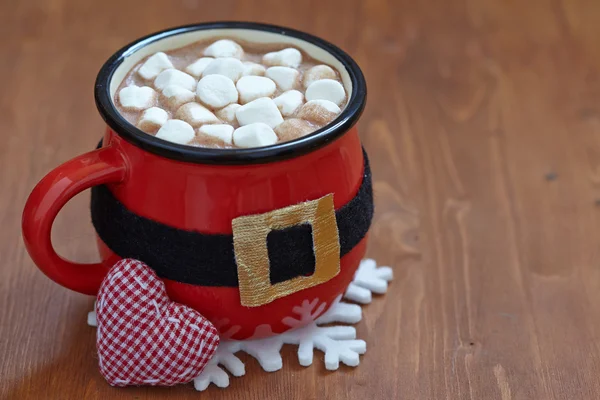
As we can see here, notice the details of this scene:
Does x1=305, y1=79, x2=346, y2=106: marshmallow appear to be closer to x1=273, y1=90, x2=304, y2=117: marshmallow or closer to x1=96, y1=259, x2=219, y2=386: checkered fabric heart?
x1=273, y1=90, x2=304, y2=117: marshmallow

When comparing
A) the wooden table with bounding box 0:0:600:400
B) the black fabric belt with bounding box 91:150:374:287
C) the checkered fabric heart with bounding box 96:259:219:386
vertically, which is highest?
the black fabric belt with bounding box 91:150:374:287

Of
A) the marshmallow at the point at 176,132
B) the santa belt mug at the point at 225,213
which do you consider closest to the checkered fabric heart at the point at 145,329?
the santa belt mug at the point at 225,213

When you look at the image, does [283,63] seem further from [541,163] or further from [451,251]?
[541,163]

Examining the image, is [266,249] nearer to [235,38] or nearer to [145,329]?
[145,329]

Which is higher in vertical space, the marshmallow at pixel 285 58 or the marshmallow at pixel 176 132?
the marshmallow at pixel 176 132

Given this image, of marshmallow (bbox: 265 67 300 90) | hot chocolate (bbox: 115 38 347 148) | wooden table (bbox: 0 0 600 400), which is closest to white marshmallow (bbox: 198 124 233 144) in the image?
hot chocolate (bbox: 115 38 347 148)

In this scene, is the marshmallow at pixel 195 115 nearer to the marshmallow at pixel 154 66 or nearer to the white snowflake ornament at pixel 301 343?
the marshmallow at pixel 154 66

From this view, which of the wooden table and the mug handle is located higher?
the mug handle
